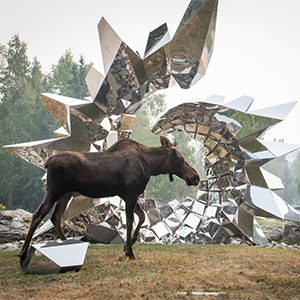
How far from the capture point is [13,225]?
444 inches

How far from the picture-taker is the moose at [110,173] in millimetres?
5957

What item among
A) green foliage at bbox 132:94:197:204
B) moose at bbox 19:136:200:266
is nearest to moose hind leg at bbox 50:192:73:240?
moose at bbox 19:136:200:266

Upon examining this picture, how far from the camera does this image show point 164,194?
37250mm

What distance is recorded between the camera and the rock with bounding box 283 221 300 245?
35.0ft

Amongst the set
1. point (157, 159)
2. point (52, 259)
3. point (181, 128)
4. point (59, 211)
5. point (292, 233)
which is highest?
point (181, 128)

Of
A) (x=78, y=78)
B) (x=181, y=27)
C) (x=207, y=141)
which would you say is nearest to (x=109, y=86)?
(x=181, y=27)

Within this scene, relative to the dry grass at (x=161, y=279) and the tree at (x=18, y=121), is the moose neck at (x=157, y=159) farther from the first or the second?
the tree at (x=18, y=121)

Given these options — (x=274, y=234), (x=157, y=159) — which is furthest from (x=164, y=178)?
(x=157, y=159)

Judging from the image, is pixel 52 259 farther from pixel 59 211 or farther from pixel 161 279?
pixel 59 211

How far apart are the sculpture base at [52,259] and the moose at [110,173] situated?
0.62 m

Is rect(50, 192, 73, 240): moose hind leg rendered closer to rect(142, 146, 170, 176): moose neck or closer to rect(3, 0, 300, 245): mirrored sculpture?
rect(142, 146, 170, 176): moose neck

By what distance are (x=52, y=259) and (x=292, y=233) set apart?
29.2 ft

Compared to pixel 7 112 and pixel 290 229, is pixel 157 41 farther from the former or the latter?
pixel 7 112

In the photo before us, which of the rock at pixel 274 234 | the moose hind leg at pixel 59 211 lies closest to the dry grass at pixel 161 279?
the moose hind leg at pixel 59 211
